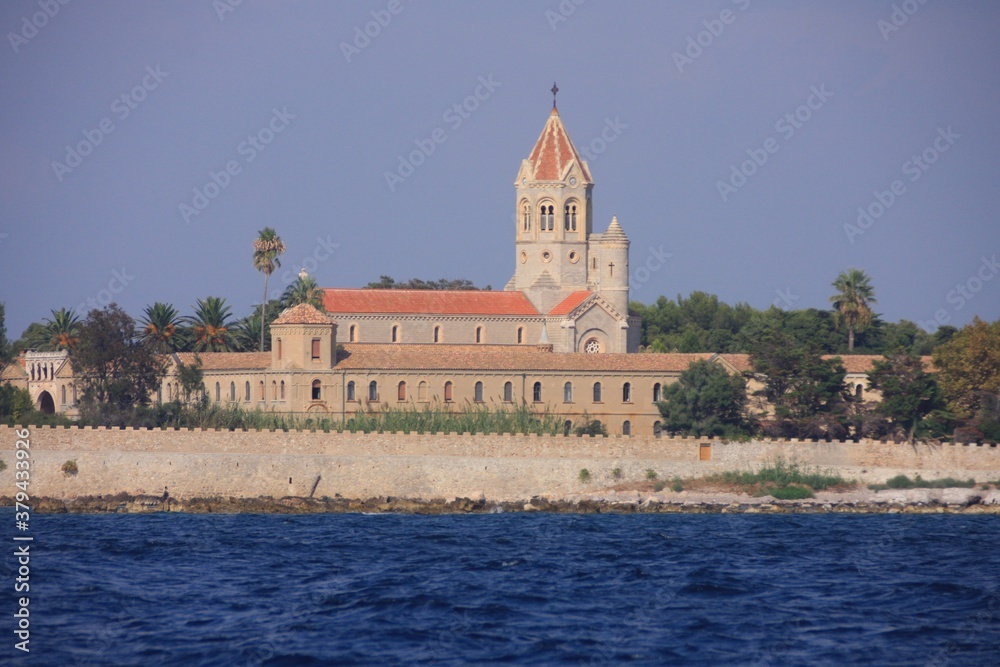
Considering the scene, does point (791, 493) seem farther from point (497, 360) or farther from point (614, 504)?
point (497, 360)

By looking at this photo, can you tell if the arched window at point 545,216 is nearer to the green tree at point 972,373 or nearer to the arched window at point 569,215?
the arched window at point 569,215

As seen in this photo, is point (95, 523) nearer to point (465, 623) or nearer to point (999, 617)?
point (465, 623)

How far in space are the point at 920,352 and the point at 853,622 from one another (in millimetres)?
48620

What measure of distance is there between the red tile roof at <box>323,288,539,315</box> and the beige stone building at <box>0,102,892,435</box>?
78 mm

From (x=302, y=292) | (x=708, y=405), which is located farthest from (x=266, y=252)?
(x=708, y=405)

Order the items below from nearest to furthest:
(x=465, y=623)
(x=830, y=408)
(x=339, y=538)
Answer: (x=465, y=623)
(x=339, y=538)
(x=830, y=408)

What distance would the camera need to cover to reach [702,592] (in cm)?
3559

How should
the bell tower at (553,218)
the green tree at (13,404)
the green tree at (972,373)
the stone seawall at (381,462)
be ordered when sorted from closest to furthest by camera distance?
the stone seawall at (381,462) < the green tree at (972,373) < the green tree at (13,404) < the bell tower at (553,218)

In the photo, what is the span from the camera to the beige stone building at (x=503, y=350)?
62.1 meters

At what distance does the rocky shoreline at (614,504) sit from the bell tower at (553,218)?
25.9 meters

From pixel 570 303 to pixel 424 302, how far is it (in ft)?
21.9

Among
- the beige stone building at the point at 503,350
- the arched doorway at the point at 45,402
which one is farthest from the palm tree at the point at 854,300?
the arched doorway at the point at 45,402

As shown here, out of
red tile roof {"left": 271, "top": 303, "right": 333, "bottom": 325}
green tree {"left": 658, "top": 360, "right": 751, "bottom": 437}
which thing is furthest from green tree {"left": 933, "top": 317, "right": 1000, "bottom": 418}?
red tile roof {"left": 271, "top": 303, "right": 333, "bottom": 325}

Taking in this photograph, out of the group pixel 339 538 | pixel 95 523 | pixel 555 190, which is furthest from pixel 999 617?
pixel 555 190
